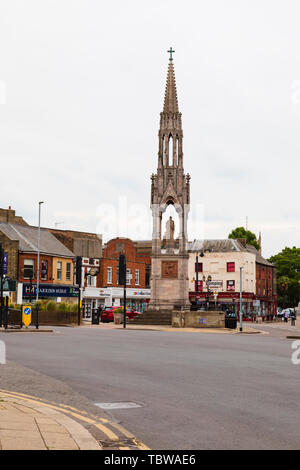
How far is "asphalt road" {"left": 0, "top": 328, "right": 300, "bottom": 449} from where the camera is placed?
7691 mm

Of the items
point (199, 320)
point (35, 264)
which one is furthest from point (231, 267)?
point (199, 320)

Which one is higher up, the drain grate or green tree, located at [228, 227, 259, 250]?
green tree, located at [228, 227, 259, 250]

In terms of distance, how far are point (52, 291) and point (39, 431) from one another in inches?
2154

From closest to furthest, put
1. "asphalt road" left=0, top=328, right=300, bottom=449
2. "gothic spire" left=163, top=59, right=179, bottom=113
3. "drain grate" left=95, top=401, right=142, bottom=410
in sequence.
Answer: "asphalt road" left=0, top=328, right=300, bottom=449
"drain grate" left=95, top=401, right=142, bottom=410
"gothic spire" left=163, top=59, right=179, bottom=113

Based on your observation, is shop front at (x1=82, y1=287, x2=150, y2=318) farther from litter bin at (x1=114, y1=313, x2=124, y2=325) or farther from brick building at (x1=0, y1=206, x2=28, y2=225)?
litter bin at (x1=114, y1=313, x2=124, y2=325)

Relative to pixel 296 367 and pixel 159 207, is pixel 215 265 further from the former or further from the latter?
pixel 296 367

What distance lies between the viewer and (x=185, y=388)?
11.7m

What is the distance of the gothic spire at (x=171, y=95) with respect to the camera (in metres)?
49.2

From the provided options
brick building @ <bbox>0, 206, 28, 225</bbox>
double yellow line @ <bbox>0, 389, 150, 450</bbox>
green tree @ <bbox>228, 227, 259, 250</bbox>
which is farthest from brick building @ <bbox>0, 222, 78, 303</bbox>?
double yellow line @ <bbox>0, 389, 150, 450</bbox>

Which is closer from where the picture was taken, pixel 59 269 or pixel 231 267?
pixel 59 269

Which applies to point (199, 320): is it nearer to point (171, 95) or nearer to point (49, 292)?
point (171, 95)

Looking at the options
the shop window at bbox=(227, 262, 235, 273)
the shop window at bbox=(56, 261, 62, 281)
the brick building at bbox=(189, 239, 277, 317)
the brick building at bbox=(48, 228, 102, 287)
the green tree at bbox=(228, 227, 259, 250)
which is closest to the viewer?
the shop window at bbox=(56, 261, 62, 281)

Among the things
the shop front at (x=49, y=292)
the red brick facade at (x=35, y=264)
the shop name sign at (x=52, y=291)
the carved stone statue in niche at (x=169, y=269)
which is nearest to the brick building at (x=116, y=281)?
the shop front at (x=49, y=292)

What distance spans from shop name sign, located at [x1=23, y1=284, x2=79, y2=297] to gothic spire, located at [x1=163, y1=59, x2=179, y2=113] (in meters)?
23.2
